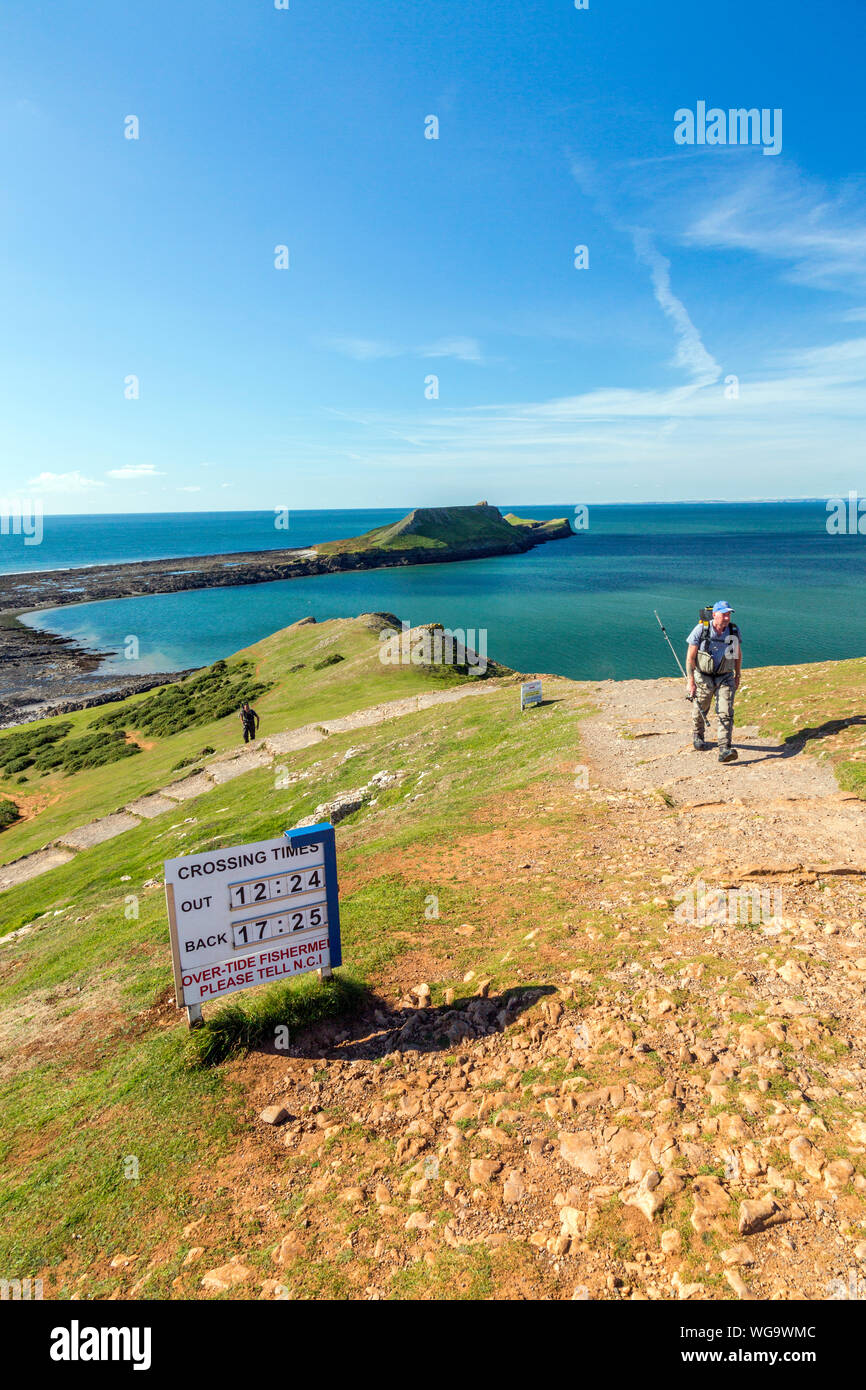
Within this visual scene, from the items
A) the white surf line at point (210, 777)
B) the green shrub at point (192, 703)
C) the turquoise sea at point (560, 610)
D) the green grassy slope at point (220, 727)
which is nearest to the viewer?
the white surf line at point (210, 777)

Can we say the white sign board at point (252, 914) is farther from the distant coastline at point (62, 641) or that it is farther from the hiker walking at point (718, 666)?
the distant coastline at point (62, 641)

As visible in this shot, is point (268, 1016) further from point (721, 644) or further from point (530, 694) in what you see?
point (530, 694)

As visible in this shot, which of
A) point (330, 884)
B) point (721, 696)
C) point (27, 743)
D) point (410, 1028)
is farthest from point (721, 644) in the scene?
point (27, 743)

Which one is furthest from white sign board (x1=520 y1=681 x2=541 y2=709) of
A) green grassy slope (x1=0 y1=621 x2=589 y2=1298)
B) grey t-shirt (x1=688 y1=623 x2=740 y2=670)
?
grey t-shirt (x1=688 y1=623 x2=740 y2=670)

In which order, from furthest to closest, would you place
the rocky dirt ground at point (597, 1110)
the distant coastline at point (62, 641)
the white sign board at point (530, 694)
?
1. the distant coastline at point (62, 641)
2. the white sign board at point (530, 694)
3. the rocky dirt ground at point (597, 1110)

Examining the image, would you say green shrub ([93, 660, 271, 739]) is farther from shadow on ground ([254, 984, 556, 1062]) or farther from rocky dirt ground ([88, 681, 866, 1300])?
rocky dirt ground ([88, 681, 866, 1300])

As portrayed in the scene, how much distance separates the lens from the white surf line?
29.0 m

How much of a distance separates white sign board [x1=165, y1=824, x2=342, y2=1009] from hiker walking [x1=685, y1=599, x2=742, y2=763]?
10.4 m

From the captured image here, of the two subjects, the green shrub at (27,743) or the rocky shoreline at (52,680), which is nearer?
the green shrub at (27,743)

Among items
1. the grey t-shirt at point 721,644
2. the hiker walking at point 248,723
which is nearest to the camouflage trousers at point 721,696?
the grey t-shirt at point 721,644

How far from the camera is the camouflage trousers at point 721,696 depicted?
52.4ft
